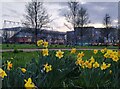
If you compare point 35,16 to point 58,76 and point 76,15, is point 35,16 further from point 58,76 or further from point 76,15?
point 58,76

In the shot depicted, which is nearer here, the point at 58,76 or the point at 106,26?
the point at 58,76

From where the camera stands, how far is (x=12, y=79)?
9.91 ft

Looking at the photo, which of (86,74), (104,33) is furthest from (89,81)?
(104,33)

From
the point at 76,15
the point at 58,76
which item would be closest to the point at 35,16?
the point at 76,15

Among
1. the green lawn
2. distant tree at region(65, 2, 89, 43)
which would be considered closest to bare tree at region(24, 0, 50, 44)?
distant tree at region(65, 2, 89, 43)

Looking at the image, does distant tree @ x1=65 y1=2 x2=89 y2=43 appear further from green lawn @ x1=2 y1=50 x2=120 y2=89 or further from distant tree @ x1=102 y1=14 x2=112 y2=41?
green lawn @ x1=2 y1=50 x2=120 y2=89

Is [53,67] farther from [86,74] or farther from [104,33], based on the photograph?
[104,33]

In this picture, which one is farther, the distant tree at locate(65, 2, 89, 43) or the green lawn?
the distant tree at locate(65, 2, 89, 43)

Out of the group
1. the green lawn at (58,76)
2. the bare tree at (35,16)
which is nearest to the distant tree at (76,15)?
the bare tree at (35,16)

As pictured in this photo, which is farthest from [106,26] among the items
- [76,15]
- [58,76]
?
[58,76]

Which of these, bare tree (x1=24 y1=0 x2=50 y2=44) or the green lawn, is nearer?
the green lawn

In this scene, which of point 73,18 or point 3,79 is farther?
point 73,18

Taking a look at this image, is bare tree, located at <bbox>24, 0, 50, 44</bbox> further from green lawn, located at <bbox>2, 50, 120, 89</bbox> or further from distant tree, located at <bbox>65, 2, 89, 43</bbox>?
green lawn, located at <bbox>2, 50, 120, 89</bbox>

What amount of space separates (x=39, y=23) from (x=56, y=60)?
29.1m
